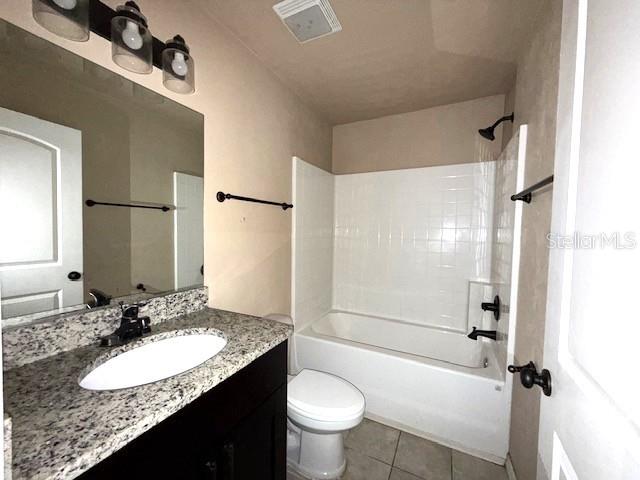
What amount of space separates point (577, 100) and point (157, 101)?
146 centimetres

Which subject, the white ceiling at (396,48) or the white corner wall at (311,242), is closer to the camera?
the white ceiling at (396,48)

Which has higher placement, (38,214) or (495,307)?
(38,214)

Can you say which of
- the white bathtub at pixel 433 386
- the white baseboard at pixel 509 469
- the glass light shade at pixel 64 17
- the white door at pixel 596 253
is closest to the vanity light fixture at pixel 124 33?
the glass light shade at pixel 64 17

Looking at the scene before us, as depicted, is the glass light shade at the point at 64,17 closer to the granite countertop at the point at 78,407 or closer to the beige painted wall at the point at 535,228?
the granite countertop at the point at 78,407

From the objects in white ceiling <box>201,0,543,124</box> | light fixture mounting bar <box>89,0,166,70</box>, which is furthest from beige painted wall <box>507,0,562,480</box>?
light fixture mounting bar <box>89,0,166,70</box>

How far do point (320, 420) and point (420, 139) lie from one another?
7.75 feet

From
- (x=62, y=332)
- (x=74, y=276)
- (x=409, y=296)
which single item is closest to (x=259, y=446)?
(x=62, y=332)

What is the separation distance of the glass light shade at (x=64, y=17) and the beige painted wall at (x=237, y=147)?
0.06 m

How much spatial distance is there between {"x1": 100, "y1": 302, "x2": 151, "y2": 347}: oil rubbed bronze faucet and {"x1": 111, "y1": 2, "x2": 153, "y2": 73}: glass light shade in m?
0.92

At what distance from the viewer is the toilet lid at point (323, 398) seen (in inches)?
51.6

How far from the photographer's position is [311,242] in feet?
7.75

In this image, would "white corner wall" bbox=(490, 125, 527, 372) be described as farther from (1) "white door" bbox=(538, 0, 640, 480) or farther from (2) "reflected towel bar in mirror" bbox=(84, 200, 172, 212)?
(2) "reflected towel bar in mirror" bbox=(84, 200, 172, 212)

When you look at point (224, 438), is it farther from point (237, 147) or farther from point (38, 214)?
point (237, 147)

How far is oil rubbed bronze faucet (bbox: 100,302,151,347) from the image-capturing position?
35.5 inches
